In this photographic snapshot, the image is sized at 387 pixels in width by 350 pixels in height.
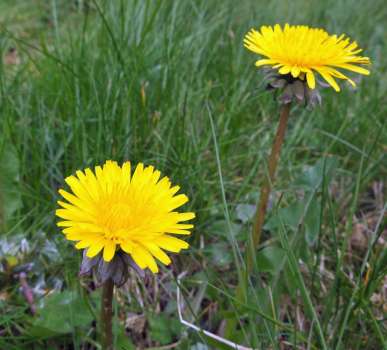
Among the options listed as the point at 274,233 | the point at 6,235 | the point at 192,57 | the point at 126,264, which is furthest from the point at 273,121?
the point at 126,264

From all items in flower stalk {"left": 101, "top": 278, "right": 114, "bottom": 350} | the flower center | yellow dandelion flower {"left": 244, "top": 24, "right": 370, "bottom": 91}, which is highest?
yellow dandelion flower {"left": 244, "top": 24, "right": 370, "bottom": 91}

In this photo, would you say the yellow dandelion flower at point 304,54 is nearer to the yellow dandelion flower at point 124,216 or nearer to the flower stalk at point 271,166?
the flower stalk at point 271,166

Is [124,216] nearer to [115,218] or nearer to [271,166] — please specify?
[115,218]

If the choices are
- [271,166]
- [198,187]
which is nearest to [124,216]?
[271,166]

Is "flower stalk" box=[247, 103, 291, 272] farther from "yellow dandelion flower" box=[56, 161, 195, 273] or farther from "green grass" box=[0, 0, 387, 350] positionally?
"yellow dandelion flower" box=[56, 161, 195, 273]

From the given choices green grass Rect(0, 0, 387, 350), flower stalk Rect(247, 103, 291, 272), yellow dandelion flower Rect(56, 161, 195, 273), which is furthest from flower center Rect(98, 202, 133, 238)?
flower stalk Rect(247, 103, 291, 272)

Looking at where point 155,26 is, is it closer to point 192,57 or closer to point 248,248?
point 192,57
